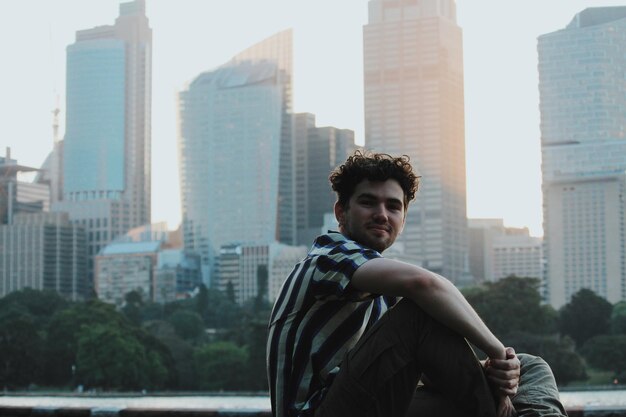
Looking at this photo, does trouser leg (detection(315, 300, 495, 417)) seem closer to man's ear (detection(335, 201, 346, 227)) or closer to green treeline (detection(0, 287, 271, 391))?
man's ear (detection(335, 201, 346, 227))

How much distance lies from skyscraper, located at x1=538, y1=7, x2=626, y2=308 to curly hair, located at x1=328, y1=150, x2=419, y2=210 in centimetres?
11706

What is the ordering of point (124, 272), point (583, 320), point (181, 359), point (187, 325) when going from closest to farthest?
point (181, 359), point (583, 320), point (187, 325), point (124, 272)

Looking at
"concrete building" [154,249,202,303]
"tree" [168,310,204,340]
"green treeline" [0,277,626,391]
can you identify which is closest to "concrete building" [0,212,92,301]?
"concrete building" [154,249,202,303]

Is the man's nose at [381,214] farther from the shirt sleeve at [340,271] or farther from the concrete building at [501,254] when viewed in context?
the concrete building at [501,254]

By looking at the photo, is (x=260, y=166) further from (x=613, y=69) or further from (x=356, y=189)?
(x=356, y=189)

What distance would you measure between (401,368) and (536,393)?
0.48 m

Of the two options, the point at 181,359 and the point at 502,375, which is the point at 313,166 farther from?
the point at 502,375

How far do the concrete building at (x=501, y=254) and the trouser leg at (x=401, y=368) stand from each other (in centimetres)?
15199

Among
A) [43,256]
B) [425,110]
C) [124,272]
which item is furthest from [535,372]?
[425,110]

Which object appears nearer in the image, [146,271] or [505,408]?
[505,408]

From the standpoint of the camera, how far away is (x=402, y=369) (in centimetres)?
324

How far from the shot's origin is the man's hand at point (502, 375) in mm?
3316

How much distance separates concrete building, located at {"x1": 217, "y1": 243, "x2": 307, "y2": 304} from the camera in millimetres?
122812

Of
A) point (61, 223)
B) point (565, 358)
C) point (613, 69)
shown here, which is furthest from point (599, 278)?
point (565, 358)
